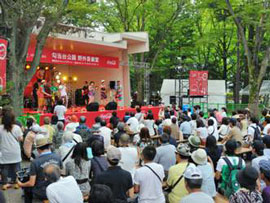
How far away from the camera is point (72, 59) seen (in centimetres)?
1570

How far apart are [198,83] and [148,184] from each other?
15.7m

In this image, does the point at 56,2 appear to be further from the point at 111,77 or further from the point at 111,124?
the point at 111,77

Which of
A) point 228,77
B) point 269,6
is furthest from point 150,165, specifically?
point 228,77

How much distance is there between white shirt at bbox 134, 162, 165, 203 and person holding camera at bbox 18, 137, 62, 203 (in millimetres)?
1330

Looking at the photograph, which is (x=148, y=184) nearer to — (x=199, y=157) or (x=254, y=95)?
(x=199, y=157)

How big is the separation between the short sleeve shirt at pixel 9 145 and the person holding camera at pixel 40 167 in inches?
54.3

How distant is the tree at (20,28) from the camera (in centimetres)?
899

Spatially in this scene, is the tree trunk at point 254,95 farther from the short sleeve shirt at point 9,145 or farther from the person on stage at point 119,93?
the short sleeve shirt at point 9,145

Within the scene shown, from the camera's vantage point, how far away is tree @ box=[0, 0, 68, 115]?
8.99 meters

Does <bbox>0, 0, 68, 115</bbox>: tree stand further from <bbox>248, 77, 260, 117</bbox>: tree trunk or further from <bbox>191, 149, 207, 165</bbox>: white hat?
<bbox>248, 77, 260, 117</bbox>: tree trunk

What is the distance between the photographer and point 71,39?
15.2m

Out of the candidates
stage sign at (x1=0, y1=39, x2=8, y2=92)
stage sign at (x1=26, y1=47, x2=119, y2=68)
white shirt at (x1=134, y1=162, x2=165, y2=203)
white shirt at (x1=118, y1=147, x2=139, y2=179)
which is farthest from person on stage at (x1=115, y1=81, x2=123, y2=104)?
white shirt at (x1=134, y1=162, x2=165, y2=203)

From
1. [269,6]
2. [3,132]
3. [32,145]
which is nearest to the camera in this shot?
[3,132]

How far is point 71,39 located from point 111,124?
789cm
